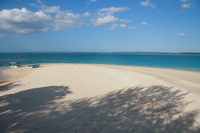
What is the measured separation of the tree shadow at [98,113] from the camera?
4.34m

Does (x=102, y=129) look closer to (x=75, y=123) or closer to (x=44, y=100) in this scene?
(x=75, y=123)

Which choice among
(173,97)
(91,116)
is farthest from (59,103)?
(173,97)

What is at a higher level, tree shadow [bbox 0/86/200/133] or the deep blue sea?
the deep blue sea

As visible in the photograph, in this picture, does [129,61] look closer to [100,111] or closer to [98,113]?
[100,111]

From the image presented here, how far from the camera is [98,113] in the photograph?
5430 mm

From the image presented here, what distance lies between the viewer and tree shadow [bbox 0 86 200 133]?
14.3 ft

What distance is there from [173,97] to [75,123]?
5.93 meters

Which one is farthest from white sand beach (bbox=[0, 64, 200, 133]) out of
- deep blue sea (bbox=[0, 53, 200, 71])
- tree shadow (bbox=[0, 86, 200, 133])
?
deep blue sea (bbox=[0, 53, 200, 71])

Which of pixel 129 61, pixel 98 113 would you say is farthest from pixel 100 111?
pixel 129 61

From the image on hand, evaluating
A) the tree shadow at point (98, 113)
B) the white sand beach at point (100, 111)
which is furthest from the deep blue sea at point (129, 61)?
the tree shadow at point (98, 113)

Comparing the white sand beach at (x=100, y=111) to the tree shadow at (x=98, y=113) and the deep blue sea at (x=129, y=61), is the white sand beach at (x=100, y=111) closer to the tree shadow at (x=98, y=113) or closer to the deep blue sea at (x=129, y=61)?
the tree shadow at (x=98, y=113)

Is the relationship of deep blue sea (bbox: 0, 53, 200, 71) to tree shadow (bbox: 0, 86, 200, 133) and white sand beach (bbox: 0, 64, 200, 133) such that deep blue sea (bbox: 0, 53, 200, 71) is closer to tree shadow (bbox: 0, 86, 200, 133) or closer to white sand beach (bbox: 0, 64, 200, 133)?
white sand beach (bbox: 0, 64, 200, 133)

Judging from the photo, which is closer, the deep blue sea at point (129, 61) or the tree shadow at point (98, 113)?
the tree shadow at point (98, 113)

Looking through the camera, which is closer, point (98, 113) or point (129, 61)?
point (98, 113)
